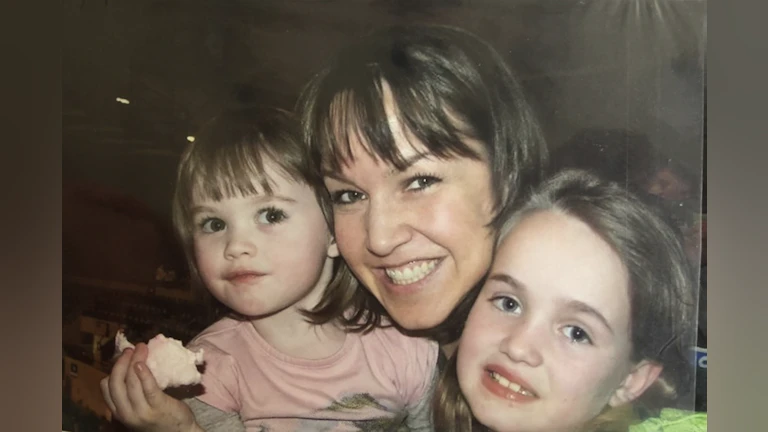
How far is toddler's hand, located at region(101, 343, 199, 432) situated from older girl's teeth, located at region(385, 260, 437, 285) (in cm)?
45

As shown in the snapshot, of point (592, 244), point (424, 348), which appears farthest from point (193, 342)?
point (592, 244)

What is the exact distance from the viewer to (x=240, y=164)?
1150 millimetres

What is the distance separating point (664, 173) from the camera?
1103 mm

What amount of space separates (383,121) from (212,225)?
1.19 ft

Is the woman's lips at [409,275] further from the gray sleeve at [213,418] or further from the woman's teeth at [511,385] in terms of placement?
the gray sleeve at [213,418]

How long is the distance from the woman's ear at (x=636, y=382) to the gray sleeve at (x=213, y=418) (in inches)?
26.1

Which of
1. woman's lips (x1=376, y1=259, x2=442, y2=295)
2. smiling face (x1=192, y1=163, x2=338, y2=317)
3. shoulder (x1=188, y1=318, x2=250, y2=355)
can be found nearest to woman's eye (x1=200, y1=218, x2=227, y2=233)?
smiling face (x1=192, y1=163, x2=338, y2=317)

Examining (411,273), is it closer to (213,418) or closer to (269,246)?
(269,246)

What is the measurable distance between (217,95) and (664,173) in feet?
2.65

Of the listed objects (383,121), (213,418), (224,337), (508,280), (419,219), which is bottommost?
(213,418)

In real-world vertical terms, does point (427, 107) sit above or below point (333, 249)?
above

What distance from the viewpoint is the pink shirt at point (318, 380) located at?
1.13 m

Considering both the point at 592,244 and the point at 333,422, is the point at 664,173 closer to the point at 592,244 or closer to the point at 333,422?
the point at 592,244

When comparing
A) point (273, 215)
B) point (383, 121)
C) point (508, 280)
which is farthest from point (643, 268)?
point (273, 215)
